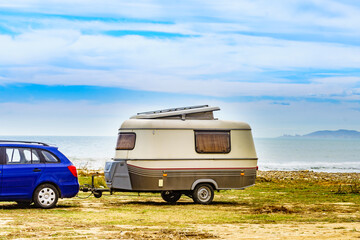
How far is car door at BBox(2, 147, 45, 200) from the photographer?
51.0 ft

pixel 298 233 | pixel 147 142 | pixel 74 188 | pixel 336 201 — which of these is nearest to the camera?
pixel 298 233

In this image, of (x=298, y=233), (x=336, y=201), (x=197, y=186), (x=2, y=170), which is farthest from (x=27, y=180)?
(x=336, y=201)

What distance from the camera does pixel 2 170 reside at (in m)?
15.5

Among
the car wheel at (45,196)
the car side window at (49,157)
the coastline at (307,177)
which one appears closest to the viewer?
the car wheel at (45,196)

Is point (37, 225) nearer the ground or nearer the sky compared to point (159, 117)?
nearer the ground

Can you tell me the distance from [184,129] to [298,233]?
7543 millimetres

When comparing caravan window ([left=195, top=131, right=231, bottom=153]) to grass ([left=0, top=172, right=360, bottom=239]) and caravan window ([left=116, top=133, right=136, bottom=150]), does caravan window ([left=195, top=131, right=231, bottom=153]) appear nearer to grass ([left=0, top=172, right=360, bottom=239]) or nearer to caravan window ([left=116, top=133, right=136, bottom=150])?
grass ([left=0, top=172, right=360, bottom=239])

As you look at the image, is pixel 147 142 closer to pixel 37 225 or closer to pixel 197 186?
pixel 197 186

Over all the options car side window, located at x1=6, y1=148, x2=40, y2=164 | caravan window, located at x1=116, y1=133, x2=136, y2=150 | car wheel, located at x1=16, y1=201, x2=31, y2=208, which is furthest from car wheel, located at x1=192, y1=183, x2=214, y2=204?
car side window, located at x1=6, y1=148, x2=40, y2=164

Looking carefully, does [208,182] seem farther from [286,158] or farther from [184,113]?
[286,158]

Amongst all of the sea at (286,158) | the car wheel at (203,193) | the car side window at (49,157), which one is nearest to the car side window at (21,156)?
the car side window at (49,157)

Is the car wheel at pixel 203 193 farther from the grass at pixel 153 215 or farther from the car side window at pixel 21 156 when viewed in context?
the car side window at pixel 21 156

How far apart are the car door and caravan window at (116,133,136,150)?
3229mm

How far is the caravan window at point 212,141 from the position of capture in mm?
18859
